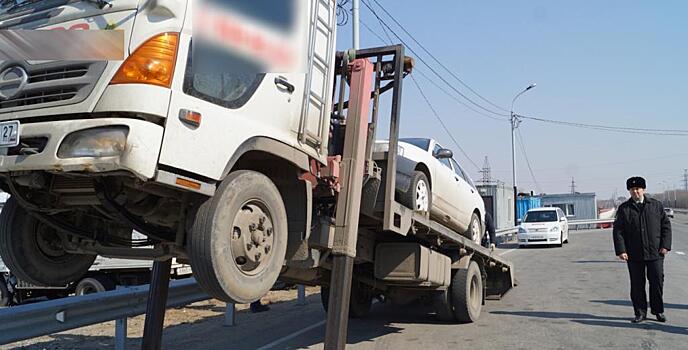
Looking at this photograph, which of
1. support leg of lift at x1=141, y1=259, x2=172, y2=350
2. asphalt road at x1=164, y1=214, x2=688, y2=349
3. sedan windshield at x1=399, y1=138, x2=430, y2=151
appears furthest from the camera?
sedan windshield at x1=399, y1=138, x2=430, y2=151

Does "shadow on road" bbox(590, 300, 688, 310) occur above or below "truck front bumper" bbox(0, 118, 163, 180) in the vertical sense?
below

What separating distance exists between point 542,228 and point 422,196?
18.3 meters

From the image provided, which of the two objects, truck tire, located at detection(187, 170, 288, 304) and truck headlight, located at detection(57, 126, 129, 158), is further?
truck tire, located at detection(187, 170, 288, 304)

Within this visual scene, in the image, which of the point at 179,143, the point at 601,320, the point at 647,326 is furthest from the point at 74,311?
the point at 647,326

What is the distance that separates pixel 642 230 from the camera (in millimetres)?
7941

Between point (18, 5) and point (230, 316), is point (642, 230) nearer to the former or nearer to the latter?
point (230, 316)

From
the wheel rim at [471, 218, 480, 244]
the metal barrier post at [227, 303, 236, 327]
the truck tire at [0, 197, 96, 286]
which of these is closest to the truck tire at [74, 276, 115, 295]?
the metal barrier post at [227, 303, 236, 327]

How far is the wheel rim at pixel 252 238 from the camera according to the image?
11.7 feet

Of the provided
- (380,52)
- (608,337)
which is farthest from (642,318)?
(380,52)

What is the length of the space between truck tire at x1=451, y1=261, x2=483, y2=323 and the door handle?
4.69m

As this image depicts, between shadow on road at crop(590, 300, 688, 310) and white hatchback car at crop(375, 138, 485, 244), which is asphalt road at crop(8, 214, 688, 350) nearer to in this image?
shadow on road at crop(590, 300, 688, 310)

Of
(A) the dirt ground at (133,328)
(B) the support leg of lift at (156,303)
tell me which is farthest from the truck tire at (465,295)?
(B) the support leg of lift at (156,303)

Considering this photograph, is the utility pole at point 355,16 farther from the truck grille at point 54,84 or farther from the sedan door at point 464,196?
the truck grille at point 54,84

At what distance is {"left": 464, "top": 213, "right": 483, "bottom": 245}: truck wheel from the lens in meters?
9.30
